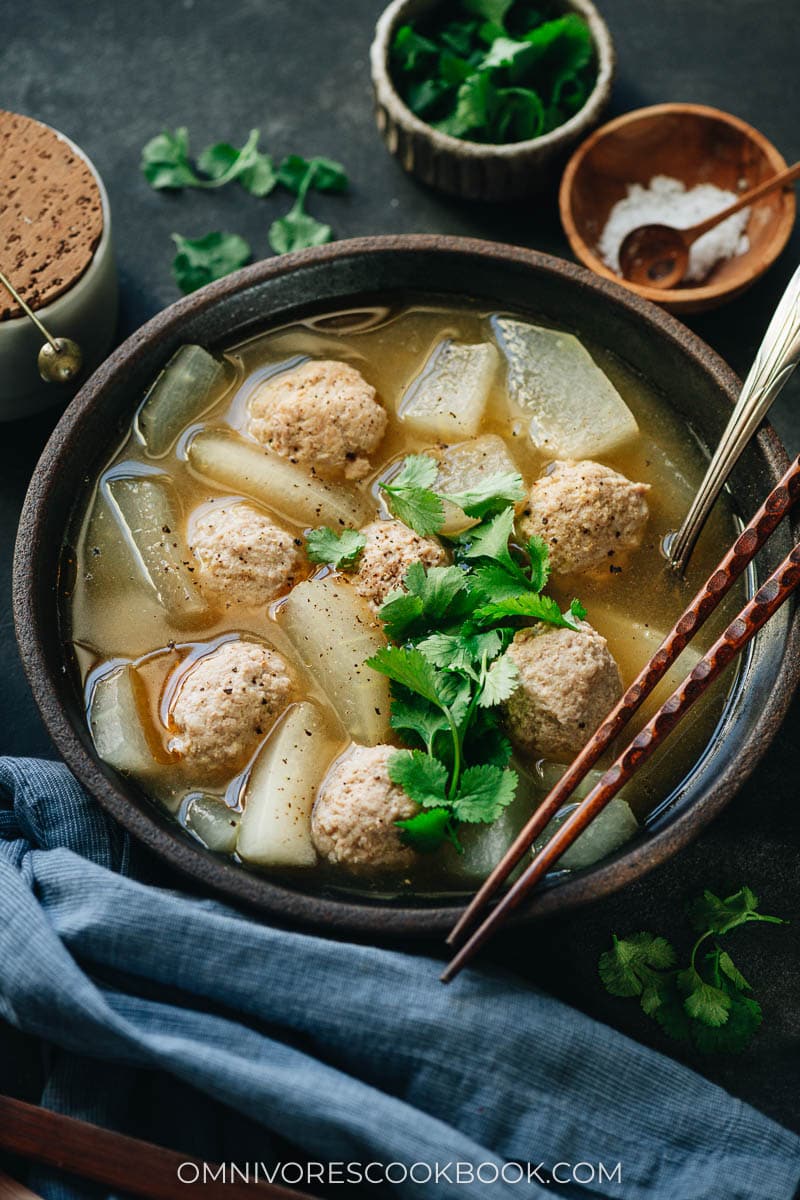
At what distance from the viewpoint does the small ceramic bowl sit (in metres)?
3.68

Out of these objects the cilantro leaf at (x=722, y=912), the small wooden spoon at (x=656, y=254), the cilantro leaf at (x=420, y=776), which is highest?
the small wooden spoon at (x=656, y=254)

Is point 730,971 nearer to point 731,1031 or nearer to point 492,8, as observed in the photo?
point 731,1031

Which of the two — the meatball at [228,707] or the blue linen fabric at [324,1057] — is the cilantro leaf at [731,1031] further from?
the meatball at [228,707]

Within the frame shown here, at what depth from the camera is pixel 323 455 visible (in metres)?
3.20

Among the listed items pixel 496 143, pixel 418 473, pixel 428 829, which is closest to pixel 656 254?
pixel 496 143

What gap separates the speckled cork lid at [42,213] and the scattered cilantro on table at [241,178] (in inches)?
19.0

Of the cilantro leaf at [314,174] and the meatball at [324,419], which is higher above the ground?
the cilantro leaf at [314,174]

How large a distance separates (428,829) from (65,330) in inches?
72.7

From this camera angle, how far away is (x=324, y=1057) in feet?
9.20

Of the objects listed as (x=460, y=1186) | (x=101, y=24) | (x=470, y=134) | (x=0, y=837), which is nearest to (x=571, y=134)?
(x=470, y=134)

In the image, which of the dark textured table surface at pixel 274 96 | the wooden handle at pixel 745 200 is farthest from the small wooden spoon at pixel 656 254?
the dark textured table surface at pixel 274 96

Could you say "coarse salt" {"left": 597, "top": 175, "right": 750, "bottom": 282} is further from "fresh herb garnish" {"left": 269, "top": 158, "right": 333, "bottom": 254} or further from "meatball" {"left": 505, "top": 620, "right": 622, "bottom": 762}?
"meatball" {"left": 505, "top": 620, "right": 622, "bottom": 762}

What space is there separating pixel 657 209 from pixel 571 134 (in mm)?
400

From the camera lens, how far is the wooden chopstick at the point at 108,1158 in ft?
8.56
